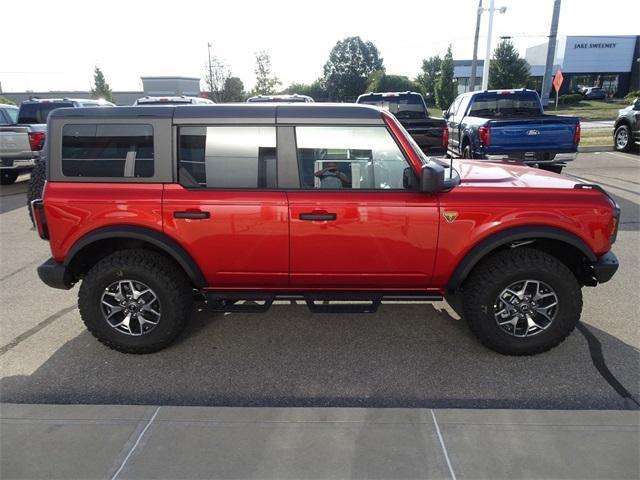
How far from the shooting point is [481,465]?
7.63 ft

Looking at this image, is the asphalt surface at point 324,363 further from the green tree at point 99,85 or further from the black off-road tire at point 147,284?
the green tree at point 99,85

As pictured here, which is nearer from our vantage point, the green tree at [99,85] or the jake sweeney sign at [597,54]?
the jake sweeney sign at [597,54]

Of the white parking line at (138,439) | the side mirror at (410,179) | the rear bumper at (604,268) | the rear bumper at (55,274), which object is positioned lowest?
the white parking line at (138,439)

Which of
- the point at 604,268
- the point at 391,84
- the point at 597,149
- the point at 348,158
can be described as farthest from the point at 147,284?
the point at 391,84

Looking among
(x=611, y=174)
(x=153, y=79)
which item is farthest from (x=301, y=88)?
(x=611, y=174)

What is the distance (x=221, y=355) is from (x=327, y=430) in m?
1.24

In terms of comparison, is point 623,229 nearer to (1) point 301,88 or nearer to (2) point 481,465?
(2) point 481,465

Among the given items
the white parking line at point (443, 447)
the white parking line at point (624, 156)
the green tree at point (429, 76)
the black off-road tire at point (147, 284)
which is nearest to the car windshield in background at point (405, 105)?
the white parking line at point (624, 156)

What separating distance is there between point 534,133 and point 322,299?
6711mm

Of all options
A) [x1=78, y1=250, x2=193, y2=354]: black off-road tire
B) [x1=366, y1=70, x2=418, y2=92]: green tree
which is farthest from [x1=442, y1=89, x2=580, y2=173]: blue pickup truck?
[x1=366, y1=70, x2=418, y2=92]: green tree

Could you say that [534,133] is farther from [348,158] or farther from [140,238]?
[140,238]

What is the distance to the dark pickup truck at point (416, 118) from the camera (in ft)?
31.9

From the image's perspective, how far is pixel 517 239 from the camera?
321cm

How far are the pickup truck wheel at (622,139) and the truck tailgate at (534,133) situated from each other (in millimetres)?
7369
